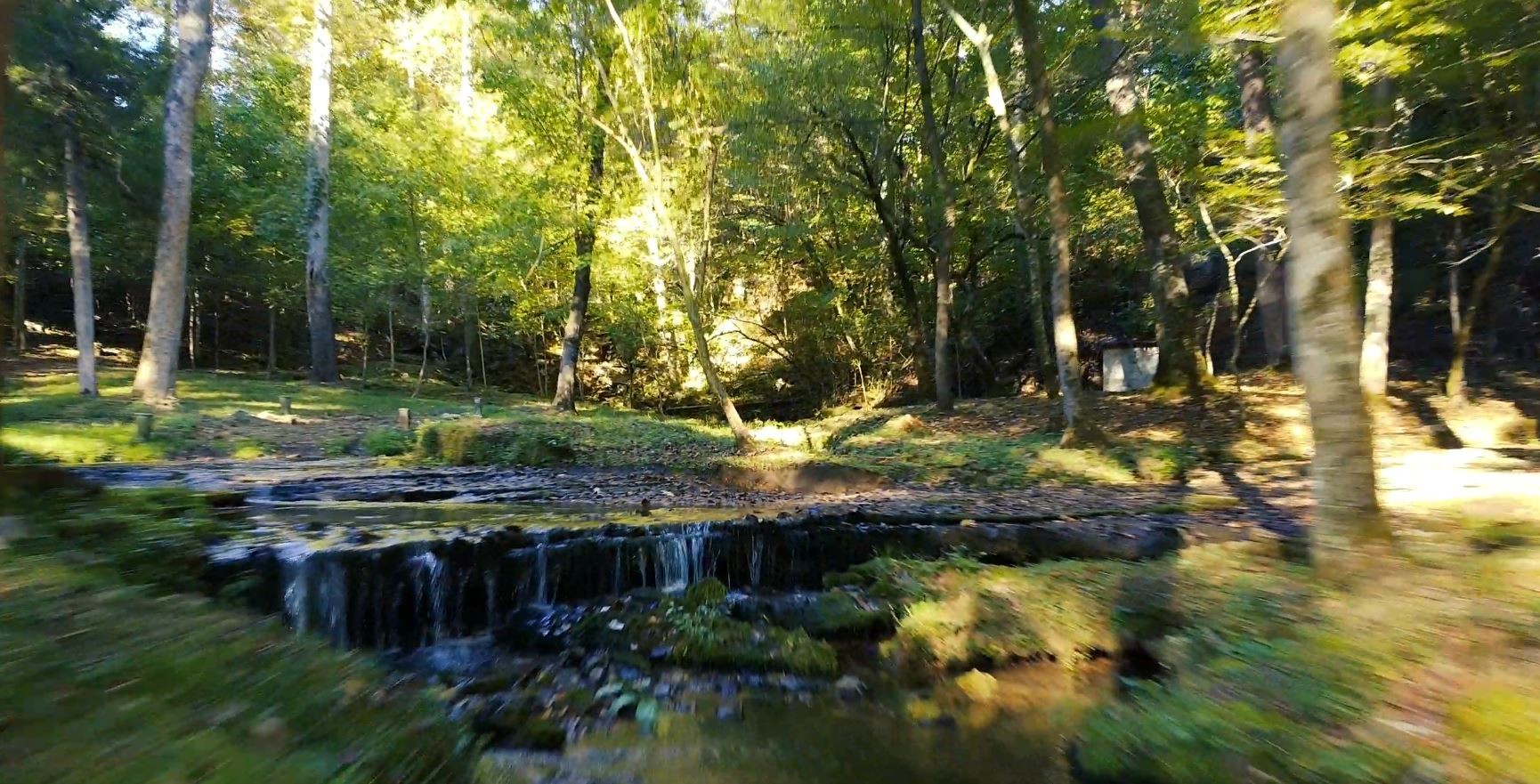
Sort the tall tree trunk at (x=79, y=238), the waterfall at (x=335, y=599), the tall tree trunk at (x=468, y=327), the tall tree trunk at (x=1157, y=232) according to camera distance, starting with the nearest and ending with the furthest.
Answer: the waterfall at (x=335, y=599)
the tall tree trunk at (x=1157, y=232)
the tall tree trunk at (x=79, y=238)
the tall tree trunk at (x=468, y=327)

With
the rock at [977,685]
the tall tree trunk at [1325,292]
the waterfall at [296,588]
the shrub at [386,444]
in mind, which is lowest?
the rock at [977,685]

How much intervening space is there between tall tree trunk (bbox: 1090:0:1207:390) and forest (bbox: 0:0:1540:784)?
4.1 inches

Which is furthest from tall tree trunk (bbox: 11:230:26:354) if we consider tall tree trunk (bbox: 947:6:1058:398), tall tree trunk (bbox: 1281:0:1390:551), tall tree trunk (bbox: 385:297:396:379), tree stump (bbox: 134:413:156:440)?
tall tree trunk (bbox: 1281:0:1390:551)

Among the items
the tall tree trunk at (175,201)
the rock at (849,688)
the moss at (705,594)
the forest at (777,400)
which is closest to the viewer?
the forest at (777,400)

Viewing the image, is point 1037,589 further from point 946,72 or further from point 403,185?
point 403,185

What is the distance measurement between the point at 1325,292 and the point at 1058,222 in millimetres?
8769

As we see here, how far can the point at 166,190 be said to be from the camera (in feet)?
59.8

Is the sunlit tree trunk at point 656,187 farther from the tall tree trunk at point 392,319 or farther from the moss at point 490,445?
the tall tree trunk at point 392,319

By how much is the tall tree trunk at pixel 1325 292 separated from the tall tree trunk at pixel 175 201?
21.7 metres

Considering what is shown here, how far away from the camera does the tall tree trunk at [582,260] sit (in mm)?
22812

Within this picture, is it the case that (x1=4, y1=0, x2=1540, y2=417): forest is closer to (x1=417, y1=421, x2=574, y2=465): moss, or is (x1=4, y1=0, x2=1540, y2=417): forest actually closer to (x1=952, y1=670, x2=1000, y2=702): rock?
(x1=417, y1=421, x2=574, y2=465): moss

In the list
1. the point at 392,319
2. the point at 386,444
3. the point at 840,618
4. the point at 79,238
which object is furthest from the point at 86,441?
the point at 392,319

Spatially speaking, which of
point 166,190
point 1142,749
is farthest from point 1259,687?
point 166,190

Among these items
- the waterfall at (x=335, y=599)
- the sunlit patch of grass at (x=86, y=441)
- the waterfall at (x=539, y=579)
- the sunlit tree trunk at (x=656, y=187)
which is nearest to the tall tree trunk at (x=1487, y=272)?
the sunlit tree trunk at (x=656, y=187)
